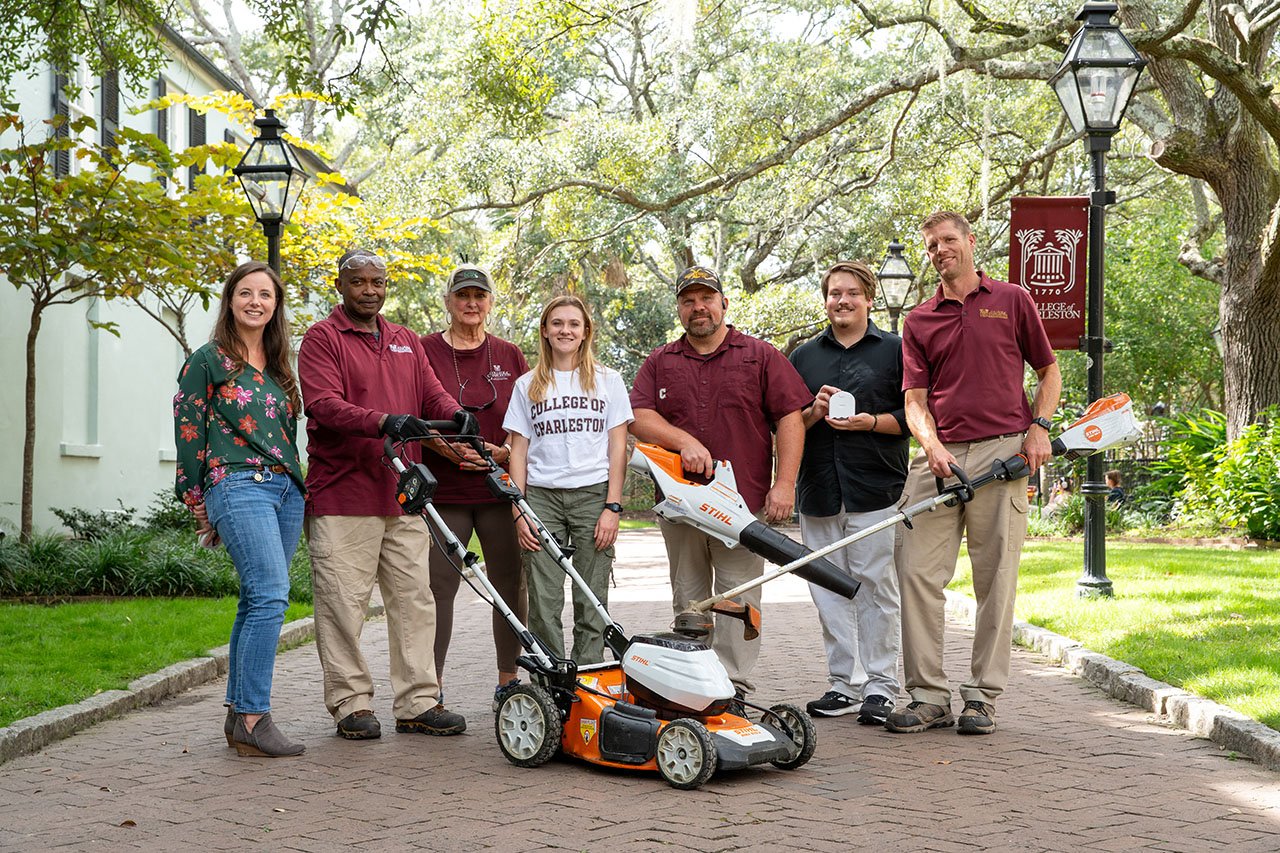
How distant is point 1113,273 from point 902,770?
30839 millimetres

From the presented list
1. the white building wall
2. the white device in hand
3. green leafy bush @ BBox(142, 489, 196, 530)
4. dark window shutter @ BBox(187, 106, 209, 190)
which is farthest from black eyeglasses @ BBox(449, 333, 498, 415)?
dark window shutter @ BBox(187, 106, 209, 190)

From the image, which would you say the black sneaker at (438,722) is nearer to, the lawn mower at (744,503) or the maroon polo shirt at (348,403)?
the maroon polo shirt at (348,403)

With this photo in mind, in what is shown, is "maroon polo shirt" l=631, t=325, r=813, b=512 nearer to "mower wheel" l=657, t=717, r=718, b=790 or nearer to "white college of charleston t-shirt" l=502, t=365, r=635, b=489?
"white college of charleston t-shirt" l=502, t=365, r=635, b=489

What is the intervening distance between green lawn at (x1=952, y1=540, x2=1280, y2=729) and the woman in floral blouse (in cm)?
455

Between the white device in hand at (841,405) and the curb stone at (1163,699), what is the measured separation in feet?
7.30

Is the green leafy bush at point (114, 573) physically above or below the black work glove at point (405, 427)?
below

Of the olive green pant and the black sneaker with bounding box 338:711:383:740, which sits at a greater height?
the olive green pant

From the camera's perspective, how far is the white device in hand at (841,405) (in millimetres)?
6840

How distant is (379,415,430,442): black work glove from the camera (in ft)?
19.6

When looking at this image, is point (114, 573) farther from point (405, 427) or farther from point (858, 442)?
point (858, 442)

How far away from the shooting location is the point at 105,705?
726cm

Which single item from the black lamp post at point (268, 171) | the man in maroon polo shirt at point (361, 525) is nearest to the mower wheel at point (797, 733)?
the man in maroon polo shirt at point (361, 525)

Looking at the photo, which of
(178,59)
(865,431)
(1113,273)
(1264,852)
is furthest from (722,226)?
(1264,852)

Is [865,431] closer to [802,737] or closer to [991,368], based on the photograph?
[991,368]
